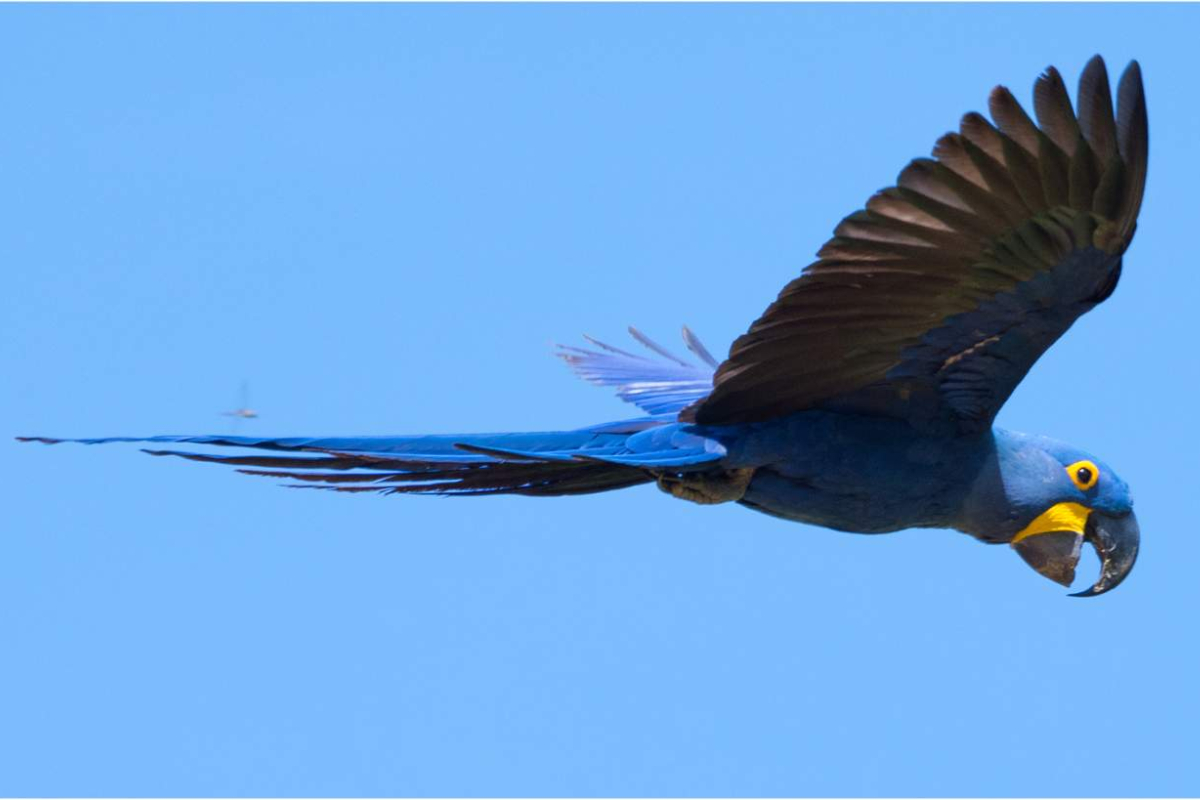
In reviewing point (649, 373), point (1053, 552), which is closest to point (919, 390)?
point (1053, 552)

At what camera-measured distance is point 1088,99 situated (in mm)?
4191

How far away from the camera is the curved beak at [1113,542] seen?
5723mm

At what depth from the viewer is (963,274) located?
15.2ft

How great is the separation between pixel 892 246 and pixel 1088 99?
60 centimetres

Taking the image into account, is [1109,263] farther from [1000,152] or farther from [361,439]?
[361,439]

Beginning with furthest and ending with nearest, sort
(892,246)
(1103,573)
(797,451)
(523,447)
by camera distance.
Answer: (1103,573), (797,451), (523,447), (892,246)

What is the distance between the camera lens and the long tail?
4.54m

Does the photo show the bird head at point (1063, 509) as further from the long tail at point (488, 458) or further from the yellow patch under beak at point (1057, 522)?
the long tail at point (488, 458)

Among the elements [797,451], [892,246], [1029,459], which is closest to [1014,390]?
[1029,459]

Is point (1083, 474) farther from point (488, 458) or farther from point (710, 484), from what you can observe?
point (488, 458)

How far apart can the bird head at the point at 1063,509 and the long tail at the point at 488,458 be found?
100 cm

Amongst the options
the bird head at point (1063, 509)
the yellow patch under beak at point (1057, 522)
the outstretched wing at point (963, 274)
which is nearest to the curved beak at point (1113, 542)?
the bird head at point (1063, 509)

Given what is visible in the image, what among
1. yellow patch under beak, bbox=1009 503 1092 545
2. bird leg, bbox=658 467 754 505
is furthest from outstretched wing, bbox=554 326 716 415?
yellow patch under beak, bbox=1009 503 1092 545

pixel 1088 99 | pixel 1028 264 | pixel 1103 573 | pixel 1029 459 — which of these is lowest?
pixel 1103 573
